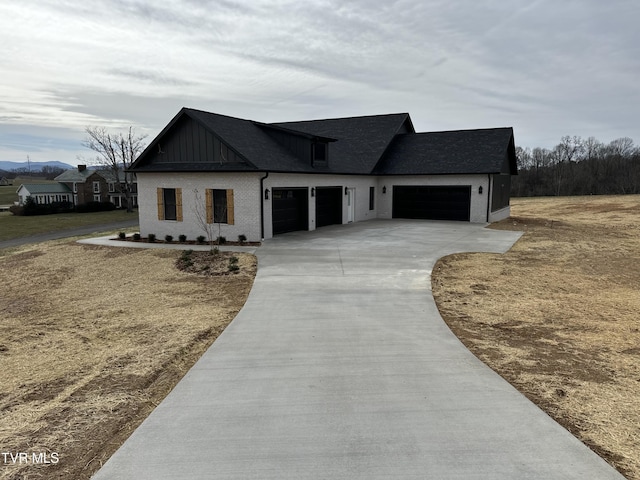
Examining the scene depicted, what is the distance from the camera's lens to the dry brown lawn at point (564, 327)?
4613mm

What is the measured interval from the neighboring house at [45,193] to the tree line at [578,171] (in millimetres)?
65497

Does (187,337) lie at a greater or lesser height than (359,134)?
lesser

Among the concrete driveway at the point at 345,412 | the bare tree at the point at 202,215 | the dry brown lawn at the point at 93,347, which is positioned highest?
the bare tree at the point at 202,215

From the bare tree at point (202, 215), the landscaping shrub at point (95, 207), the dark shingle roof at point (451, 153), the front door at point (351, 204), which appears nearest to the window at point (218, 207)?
the bare tree at point (202, 215)

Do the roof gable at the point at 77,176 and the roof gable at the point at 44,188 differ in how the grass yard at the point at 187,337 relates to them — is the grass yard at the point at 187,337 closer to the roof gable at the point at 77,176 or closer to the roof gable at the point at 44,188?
the roof gable at the point at 44,188

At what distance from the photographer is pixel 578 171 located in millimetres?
64250

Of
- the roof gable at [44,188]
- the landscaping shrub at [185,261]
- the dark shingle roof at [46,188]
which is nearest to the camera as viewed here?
the landscaping shrub at [185,261]

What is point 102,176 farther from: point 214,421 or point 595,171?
point 595,171

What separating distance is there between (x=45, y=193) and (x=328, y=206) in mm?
52539

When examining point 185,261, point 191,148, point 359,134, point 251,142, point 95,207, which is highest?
point 359,134

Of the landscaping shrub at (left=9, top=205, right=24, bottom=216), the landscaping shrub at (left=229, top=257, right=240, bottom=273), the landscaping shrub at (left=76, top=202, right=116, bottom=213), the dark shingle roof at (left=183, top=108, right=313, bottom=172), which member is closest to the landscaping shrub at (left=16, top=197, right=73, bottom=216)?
the landscaping shrub at (left=9, top=205, right=24, bottom=216)

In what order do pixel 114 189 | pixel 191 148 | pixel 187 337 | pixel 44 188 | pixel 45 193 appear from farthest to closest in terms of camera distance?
pixel 114 189 < pixel 44 188 < pixel 45 193 < pixel 191 148 < pixel 187 337

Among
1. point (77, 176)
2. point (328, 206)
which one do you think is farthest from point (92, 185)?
point (328, 206)

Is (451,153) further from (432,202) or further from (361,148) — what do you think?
(361,148)
